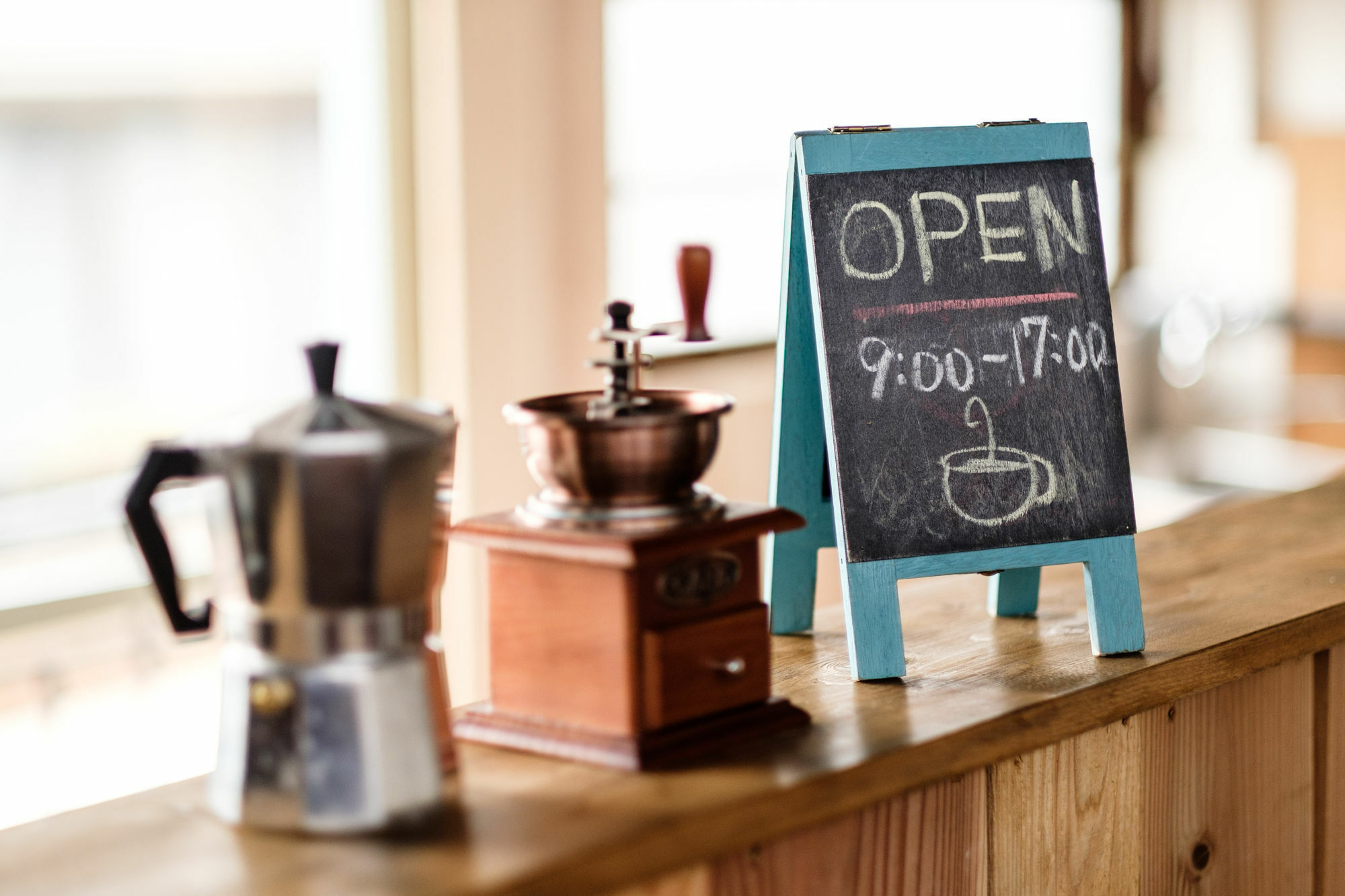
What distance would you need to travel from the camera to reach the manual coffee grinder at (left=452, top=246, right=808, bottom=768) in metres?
1.01

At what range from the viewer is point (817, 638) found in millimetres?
1391

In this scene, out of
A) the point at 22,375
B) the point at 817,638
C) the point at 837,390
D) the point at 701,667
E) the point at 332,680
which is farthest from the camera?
the point at 22,375

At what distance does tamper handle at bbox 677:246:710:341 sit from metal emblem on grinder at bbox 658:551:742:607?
19 centimetres

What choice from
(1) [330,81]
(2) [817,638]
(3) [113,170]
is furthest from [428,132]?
(2) [817,638]

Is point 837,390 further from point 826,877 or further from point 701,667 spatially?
point 826,877

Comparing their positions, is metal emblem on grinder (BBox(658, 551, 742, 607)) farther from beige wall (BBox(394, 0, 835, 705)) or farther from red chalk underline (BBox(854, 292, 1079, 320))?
beige wall (BBox(394, 0, 835, 705))

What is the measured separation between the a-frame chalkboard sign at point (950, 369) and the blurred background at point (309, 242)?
178 centimetres

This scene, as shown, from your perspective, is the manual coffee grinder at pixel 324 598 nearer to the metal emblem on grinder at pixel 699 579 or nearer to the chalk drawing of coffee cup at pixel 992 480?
the metal emblem on grinder at pixel 699 579

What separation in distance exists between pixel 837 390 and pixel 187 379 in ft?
6.52

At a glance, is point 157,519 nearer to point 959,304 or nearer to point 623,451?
point 623,451

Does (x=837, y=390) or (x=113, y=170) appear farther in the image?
(x=113, y=170)

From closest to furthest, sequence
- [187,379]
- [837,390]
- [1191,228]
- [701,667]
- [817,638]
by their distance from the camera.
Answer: [701,667] → [837,390] → [817,638] → [187,379] → [1191,228]

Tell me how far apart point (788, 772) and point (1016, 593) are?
1.69 ft

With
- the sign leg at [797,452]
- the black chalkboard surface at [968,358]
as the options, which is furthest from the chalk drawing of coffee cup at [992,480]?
the sign leg at [797,452]
